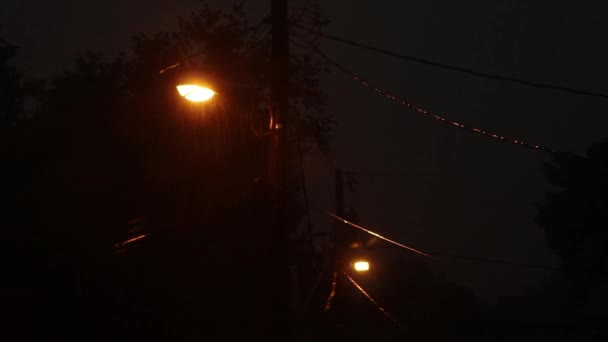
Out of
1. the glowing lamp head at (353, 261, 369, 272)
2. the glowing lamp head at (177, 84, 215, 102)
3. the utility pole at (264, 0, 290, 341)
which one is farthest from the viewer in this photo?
the glowing lamp head at (353, 261, 369, 272)

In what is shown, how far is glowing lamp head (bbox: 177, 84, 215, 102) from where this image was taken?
9914mm

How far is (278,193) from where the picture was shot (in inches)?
396

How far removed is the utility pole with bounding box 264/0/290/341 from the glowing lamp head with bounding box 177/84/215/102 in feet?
3.24

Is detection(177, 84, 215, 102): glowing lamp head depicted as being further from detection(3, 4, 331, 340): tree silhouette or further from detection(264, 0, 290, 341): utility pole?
detection(3, 4, 331, 340): tree silhouette

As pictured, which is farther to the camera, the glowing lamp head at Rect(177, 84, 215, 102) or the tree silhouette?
the tree silhouette

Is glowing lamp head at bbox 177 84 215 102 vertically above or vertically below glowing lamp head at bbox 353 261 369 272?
above

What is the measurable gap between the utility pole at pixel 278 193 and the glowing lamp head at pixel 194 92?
99 centimetres

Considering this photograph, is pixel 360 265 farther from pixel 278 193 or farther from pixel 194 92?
pixel 194 92

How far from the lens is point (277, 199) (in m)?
10.0

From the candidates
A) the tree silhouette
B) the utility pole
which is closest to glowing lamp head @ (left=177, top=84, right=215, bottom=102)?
the utility pole

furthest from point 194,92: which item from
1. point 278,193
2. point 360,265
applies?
point 360,265

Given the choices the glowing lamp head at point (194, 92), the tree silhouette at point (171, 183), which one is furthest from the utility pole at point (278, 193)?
the tree silhouette at point (171, 183)

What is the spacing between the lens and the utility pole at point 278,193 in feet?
32.0

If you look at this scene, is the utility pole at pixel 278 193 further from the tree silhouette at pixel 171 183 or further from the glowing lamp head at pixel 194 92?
the tree silhouette at pixel 171 183
